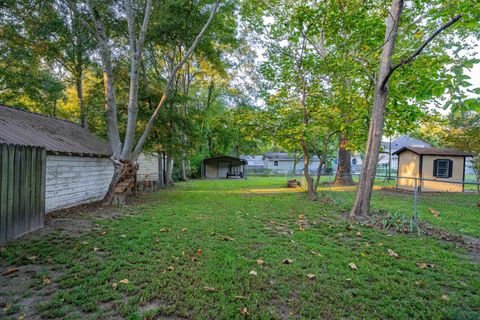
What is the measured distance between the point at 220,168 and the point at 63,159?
21.1m

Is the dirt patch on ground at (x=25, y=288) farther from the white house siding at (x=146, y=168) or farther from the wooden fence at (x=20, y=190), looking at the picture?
the white house siding at (x=146, y=168)

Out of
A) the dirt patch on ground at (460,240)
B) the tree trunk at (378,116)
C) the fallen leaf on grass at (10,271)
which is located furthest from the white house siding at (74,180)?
the dirt patch on ground at (460,240)

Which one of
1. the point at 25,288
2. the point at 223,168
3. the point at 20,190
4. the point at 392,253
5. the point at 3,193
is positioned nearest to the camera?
the point at 25,288

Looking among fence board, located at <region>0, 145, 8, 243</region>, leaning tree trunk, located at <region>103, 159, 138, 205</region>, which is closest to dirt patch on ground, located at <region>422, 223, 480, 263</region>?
fence board, located at <region>0, 145, 8, 243</region>

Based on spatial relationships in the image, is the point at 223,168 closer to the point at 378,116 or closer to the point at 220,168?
the point at 220,168

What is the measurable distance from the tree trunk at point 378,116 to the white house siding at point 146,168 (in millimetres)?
14839

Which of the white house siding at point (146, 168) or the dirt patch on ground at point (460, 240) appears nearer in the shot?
the dirt patch on ground at point (460, 240)

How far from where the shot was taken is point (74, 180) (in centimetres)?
806

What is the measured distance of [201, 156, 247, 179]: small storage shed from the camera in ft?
89.1

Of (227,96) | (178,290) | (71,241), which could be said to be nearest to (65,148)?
(71,241)

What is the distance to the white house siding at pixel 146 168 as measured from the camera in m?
18.1

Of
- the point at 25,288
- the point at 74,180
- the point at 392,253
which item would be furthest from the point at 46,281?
the point at 74,180

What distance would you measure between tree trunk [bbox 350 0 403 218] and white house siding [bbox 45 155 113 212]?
8432 mm

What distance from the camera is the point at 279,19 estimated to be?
9578 millimetres
